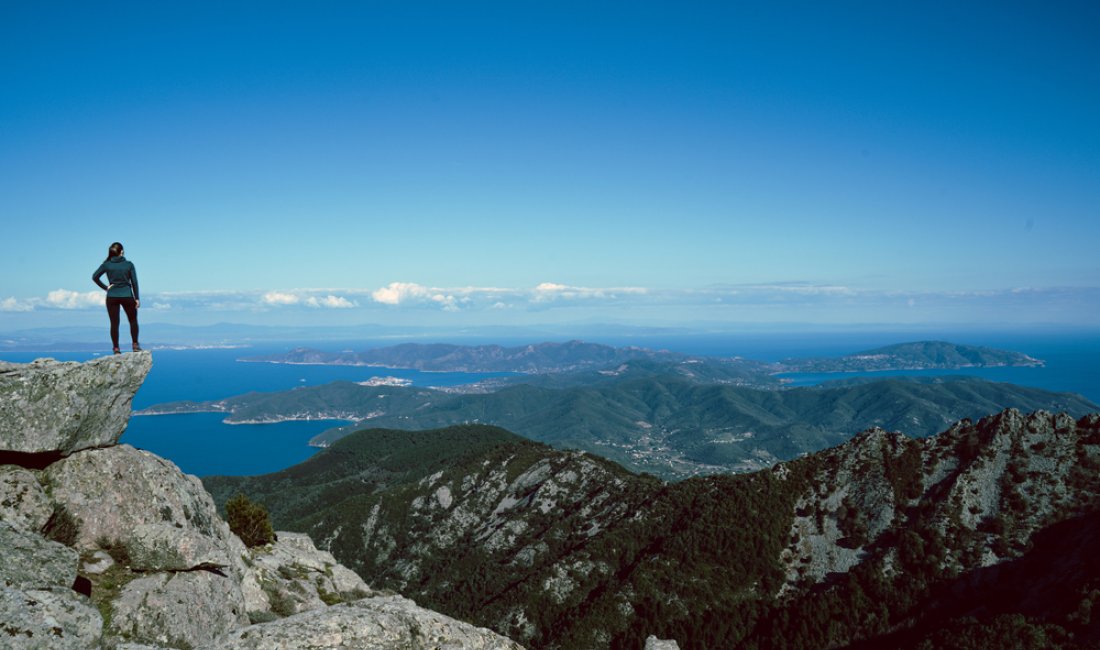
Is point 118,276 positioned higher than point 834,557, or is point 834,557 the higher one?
point 118,276

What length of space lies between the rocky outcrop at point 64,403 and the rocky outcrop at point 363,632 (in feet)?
35.6

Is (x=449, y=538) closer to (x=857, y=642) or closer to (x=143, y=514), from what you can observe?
(x=857, y=642)

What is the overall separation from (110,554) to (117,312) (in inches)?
368

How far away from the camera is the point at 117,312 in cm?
2298

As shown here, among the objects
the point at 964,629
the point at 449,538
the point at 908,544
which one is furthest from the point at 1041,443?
the point at 449,538

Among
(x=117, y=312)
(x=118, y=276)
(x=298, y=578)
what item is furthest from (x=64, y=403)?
(x=298, y=578)

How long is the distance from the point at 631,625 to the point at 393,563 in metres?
85.5

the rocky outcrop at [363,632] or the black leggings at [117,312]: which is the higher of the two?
the black leggings at [117,312]

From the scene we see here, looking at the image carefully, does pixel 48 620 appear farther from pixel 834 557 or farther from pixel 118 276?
pixel 834 557

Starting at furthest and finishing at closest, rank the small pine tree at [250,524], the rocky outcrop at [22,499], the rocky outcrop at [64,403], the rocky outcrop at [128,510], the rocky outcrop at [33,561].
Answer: the small pine tree at [250,524] < the rocky outcrop at [128,510] < the rocky outcrop at [64,403] < the rocky outcrop at [22,499] < the rocky outcrop at [33,561]

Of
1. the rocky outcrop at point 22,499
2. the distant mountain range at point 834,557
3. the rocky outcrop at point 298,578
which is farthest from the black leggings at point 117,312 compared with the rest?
the distant mountain range at point 834,557

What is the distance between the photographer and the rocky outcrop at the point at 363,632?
A: 15.3 meters

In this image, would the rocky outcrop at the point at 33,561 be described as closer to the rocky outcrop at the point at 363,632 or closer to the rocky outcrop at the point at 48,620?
the rocky outcrop at the point at 48,620

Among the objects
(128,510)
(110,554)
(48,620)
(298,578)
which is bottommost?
(298,578)
